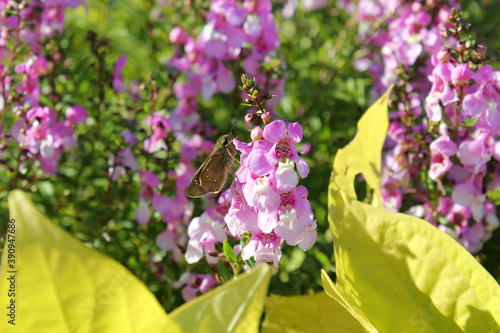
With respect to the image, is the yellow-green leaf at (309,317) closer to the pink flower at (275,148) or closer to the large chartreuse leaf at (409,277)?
the large chartreuse leaf at (409,277)

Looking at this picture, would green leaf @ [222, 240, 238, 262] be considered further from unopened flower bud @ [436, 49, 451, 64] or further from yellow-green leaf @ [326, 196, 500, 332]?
unopened flower bud @ [436, 49, 451, 64]

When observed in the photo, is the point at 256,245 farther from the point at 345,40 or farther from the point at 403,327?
the point at 345,40

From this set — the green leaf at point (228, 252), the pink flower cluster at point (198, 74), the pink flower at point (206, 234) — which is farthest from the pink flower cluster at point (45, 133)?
the green leaf at point (228, 252)

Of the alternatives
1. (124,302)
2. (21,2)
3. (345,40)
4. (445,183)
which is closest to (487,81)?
(445,183)

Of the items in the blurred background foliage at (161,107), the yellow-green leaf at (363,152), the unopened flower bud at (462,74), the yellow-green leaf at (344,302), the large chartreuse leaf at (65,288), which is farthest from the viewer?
the blurred background foliage at (161,107)

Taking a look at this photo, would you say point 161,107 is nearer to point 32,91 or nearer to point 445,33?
point 32,91

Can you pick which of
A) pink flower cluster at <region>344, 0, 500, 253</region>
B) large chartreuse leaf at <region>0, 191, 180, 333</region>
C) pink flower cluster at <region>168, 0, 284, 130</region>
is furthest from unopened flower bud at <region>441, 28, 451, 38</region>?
large chartreuse leaf at <region>0, 191, 180, 333</region>
